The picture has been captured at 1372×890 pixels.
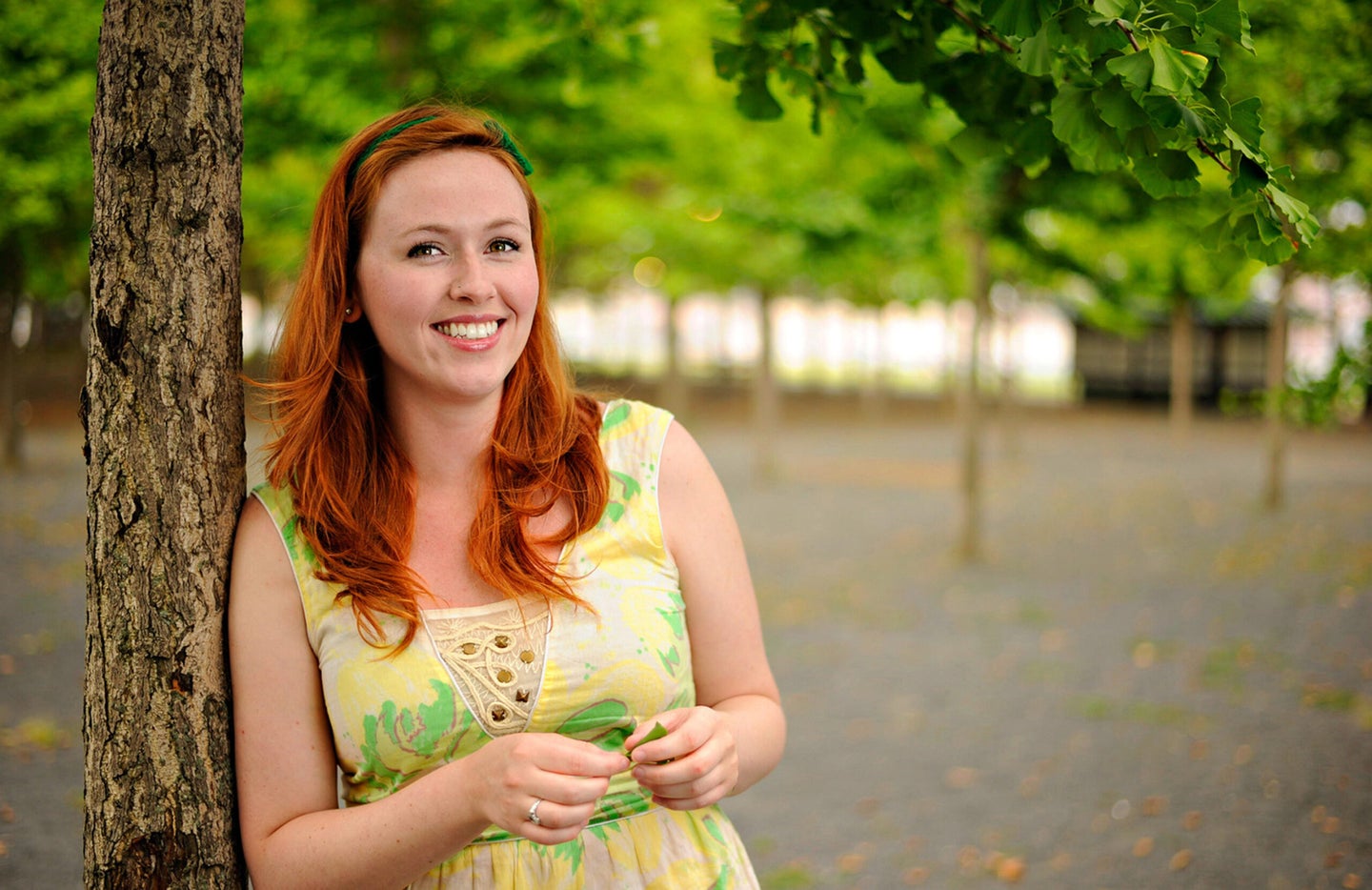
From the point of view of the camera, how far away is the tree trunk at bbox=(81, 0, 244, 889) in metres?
1.70

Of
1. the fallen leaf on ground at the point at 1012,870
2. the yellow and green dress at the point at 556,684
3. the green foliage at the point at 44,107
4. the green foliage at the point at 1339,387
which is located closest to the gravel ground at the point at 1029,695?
the fallen leaf on ground at the point at 1012,870

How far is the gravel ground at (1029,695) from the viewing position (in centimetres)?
511

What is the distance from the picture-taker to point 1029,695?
7430 millimetres

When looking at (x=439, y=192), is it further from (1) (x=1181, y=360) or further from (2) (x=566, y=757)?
(1) (x=1181, y=360)

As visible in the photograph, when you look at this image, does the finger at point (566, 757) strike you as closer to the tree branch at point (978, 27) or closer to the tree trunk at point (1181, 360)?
the tree branch at point (978, 27)

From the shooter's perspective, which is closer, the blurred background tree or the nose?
the nose

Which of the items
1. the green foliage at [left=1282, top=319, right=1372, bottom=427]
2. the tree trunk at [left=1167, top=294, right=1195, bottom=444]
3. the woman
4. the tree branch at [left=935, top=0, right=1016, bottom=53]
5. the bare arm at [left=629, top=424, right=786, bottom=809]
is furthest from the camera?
the tree trunk at [left=1167, top=294, right=1195, bottom=444]

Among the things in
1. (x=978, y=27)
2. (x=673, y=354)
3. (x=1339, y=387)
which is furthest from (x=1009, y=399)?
(x=978, y=27)

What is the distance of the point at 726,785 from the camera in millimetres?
1671

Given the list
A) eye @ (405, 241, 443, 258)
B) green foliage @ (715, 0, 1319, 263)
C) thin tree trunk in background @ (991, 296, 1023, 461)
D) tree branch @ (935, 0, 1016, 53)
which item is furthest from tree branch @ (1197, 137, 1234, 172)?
thin tree trunk in background @ (991, 296, 1023, 461)

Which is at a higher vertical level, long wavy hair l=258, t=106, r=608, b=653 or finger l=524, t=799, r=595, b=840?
long wavy hair l=258, t=106, r=608, b=653

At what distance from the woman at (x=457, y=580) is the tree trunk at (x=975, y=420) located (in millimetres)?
9182

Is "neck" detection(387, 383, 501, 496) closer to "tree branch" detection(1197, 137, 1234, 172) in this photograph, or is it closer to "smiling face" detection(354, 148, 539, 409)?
"smiling face" detection(354, 148, 539, 409)

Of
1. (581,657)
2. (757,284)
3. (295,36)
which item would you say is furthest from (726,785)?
(757,284)
